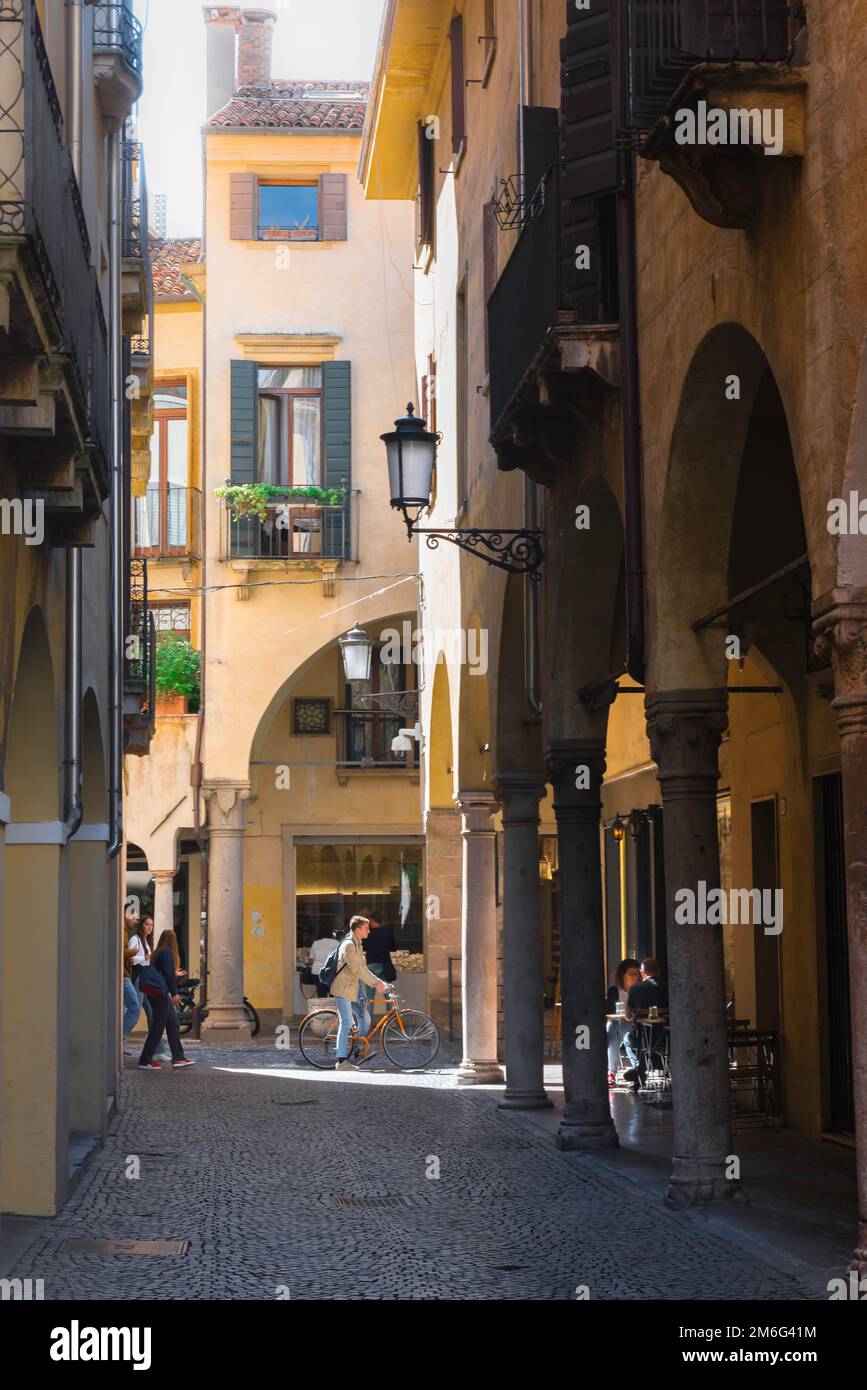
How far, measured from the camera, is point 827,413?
7.51 metres

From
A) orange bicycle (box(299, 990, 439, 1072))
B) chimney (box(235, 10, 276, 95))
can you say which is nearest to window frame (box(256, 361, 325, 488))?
chimney (box(235, 10, 276, 95))

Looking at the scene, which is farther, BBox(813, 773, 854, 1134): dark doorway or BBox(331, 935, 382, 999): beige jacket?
BBox(331, 935, 382, 999): beige jacket

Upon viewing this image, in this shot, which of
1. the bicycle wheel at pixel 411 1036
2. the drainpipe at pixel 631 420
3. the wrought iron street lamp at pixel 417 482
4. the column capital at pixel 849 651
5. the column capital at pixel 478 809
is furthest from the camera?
the bicycle wheel at pixel 411 1036

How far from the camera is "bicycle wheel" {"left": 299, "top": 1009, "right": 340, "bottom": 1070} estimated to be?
74.8 ft

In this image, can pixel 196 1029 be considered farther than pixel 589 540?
Yes

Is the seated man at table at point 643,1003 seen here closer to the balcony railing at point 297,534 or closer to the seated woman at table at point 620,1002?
the seated woman at table at point 620,1002

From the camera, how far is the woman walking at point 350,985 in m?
21.5

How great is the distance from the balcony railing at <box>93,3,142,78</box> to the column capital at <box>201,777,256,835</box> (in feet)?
49.0

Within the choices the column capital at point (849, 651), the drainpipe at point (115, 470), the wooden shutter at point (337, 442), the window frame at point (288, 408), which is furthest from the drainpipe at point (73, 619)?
the window frame at point (288, 408)

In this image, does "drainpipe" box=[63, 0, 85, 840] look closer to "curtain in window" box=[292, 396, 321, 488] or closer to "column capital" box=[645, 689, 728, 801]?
"column capital" box=[645, 689, 728, 801]

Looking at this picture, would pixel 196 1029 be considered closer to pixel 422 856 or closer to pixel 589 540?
pixel 422 856

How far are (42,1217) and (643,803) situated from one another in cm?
1114

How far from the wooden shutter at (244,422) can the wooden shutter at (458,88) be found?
9.45m
